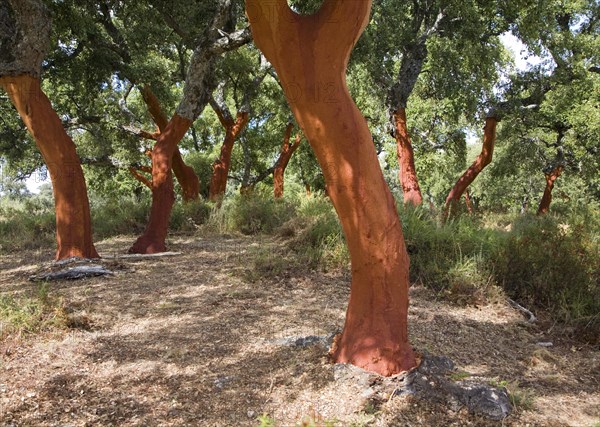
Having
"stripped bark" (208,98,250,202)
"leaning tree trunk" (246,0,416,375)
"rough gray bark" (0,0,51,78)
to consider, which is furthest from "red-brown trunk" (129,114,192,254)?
"stripped bark" (208,98,250,202)

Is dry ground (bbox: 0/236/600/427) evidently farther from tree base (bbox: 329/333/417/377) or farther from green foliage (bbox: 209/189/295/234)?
green foliage (bbox: 209/189/295/234)

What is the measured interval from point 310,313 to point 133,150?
12.1 m

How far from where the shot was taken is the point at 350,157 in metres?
2.71

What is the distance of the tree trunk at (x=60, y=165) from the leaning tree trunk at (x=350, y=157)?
4.20 meters

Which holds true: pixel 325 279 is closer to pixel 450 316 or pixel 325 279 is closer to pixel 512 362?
pixel 450 316

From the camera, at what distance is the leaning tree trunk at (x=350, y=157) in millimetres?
2623

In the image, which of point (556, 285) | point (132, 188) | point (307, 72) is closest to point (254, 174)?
point (132, 188)

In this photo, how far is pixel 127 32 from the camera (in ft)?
34.9

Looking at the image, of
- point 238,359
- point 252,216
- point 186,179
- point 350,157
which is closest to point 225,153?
point 186,179

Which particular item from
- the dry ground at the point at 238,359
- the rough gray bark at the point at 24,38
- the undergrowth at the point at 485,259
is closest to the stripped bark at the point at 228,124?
the undergrowth at the point at 485,259

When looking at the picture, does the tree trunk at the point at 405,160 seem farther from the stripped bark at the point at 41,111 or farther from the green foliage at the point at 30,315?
the green foliage at the point at 30,315

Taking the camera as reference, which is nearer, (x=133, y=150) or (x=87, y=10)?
(x=87, y=10)

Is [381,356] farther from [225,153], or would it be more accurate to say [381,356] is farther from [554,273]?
[225,153]

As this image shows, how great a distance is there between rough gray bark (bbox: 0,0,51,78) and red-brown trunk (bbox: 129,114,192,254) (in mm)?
1893
